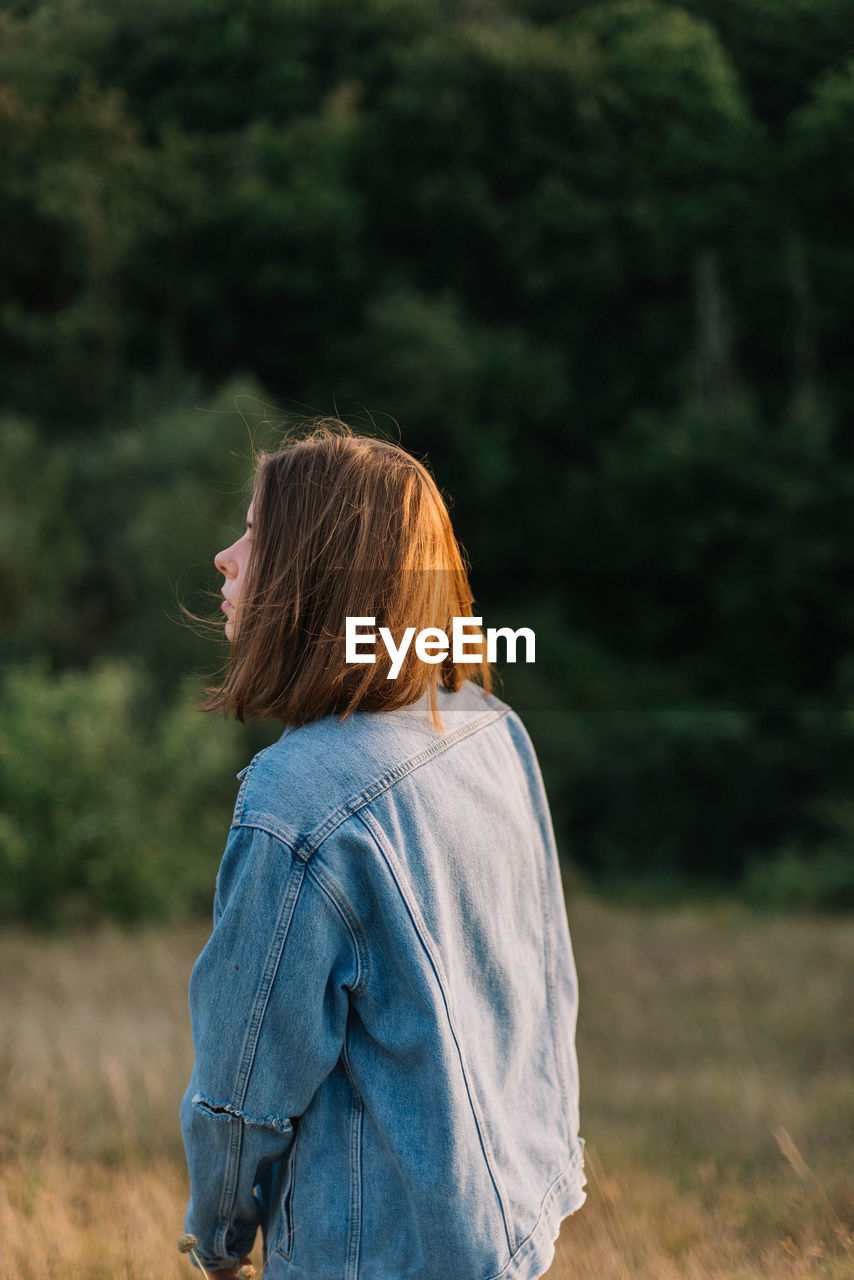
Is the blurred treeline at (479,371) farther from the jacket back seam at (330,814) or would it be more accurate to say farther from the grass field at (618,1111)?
the jacket back seam at (330,814)

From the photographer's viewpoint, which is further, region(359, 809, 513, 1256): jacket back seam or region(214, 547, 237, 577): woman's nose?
region(214, 547, 237, 577): woman's nose

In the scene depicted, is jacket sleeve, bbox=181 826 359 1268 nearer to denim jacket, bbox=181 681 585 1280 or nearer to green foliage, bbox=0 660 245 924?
denim jacket, bbox=181 681 585 1280

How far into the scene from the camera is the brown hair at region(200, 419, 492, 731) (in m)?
1.27

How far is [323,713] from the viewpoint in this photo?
1.26 m

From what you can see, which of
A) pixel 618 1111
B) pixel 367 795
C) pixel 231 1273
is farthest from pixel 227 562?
pixel 618 1111

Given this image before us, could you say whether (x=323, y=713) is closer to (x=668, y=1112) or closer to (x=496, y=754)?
(x=496, y=754)

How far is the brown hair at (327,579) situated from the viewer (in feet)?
4.16

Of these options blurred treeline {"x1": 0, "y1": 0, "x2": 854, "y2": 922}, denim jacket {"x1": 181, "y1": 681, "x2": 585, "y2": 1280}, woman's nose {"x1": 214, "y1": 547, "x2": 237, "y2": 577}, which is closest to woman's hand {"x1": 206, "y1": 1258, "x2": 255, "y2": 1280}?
denim jacket {"x1": 181, "y1": 681, "x2": 585, "y2": 1280}

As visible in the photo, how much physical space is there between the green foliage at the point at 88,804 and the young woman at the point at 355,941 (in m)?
6.38

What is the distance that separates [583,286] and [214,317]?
3867 mm

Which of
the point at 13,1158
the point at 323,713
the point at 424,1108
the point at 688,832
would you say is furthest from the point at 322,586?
the point at 688,832

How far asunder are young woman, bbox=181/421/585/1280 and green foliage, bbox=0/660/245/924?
6.38m

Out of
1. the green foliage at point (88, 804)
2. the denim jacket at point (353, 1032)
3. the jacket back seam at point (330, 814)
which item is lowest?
the green foliage at point (88, 804)

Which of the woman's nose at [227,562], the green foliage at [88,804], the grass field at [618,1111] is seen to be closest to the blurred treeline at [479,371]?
the green foliage at [88,804]
